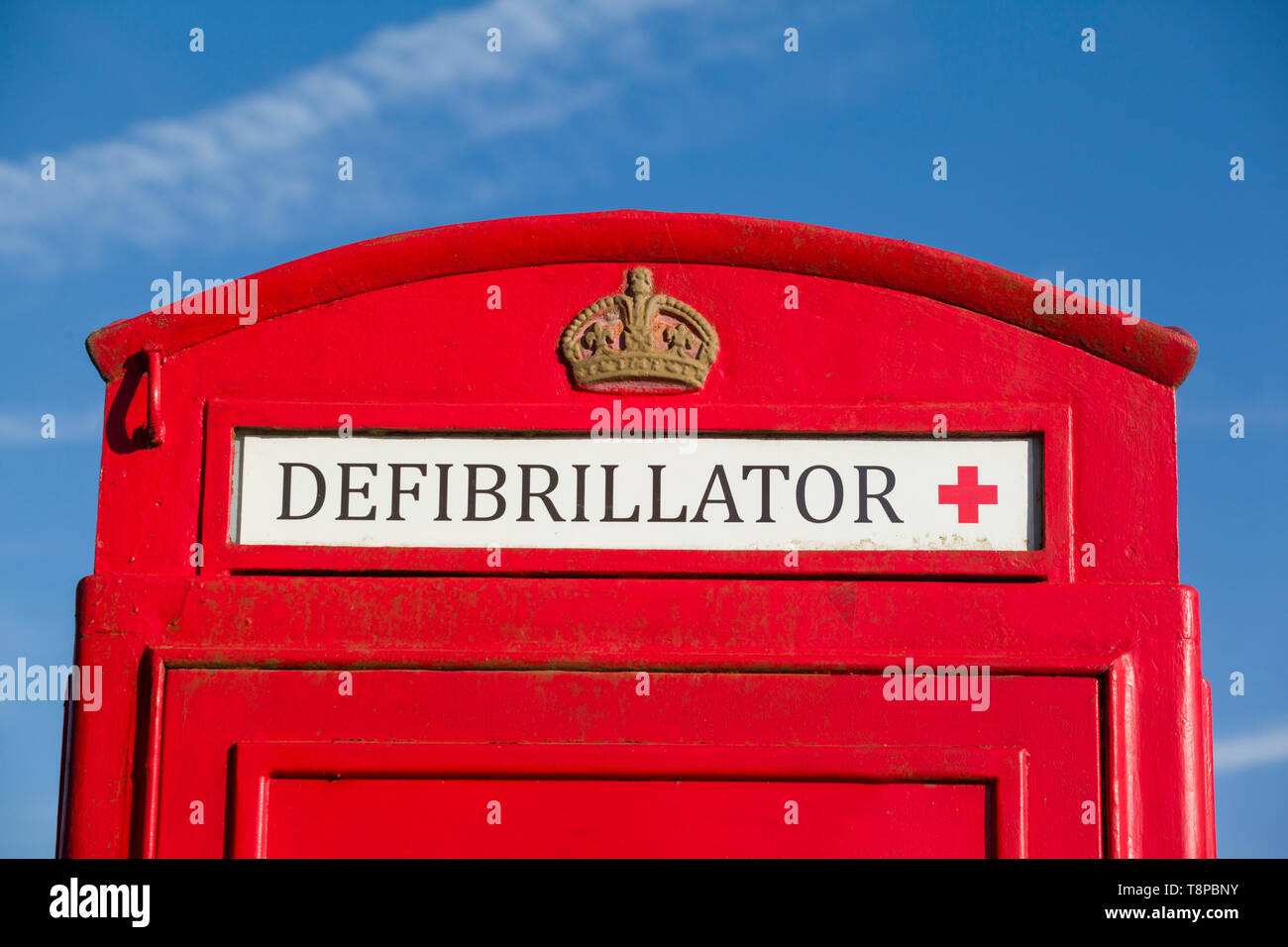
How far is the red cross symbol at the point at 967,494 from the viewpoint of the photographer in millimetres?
2904

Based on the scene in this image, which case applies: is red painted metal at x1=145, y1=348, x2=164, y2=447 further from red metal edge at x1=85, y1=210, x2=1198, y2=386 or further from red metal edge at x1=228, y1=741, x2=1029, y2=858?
red metal edge at x1=228, y1=741, x2=1029, y2=858

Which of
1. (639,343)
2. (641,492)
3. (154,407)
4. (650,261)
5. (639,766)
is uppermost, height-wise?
(650,261)

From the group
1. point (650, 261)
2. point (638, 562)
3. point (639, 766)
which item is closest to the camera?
point (639, 766)

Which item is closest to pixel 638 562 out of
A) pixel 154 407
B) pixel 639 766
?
pixel 639 766

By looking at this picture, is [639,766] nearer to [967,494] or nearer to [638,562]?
[638,562]

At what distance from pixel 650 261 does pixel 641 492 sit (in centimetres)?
49

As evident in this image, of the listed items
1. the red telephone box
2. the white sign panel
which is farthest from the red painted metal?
the white sign panel

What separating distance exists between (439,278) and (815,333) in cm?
78

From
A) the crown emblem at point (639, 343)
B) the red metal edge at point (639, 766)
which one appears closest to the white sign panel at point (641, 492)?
the crown emblem at point (639, 343)

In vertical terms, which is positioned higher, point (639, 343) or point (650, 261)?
point (650, 261)

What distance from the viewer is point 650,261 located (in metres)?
3.02

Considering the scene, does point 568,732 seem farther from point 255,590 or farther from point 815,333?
point 815,333

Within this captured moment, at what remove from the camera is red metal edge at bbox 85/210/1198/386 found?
2.99 metres
